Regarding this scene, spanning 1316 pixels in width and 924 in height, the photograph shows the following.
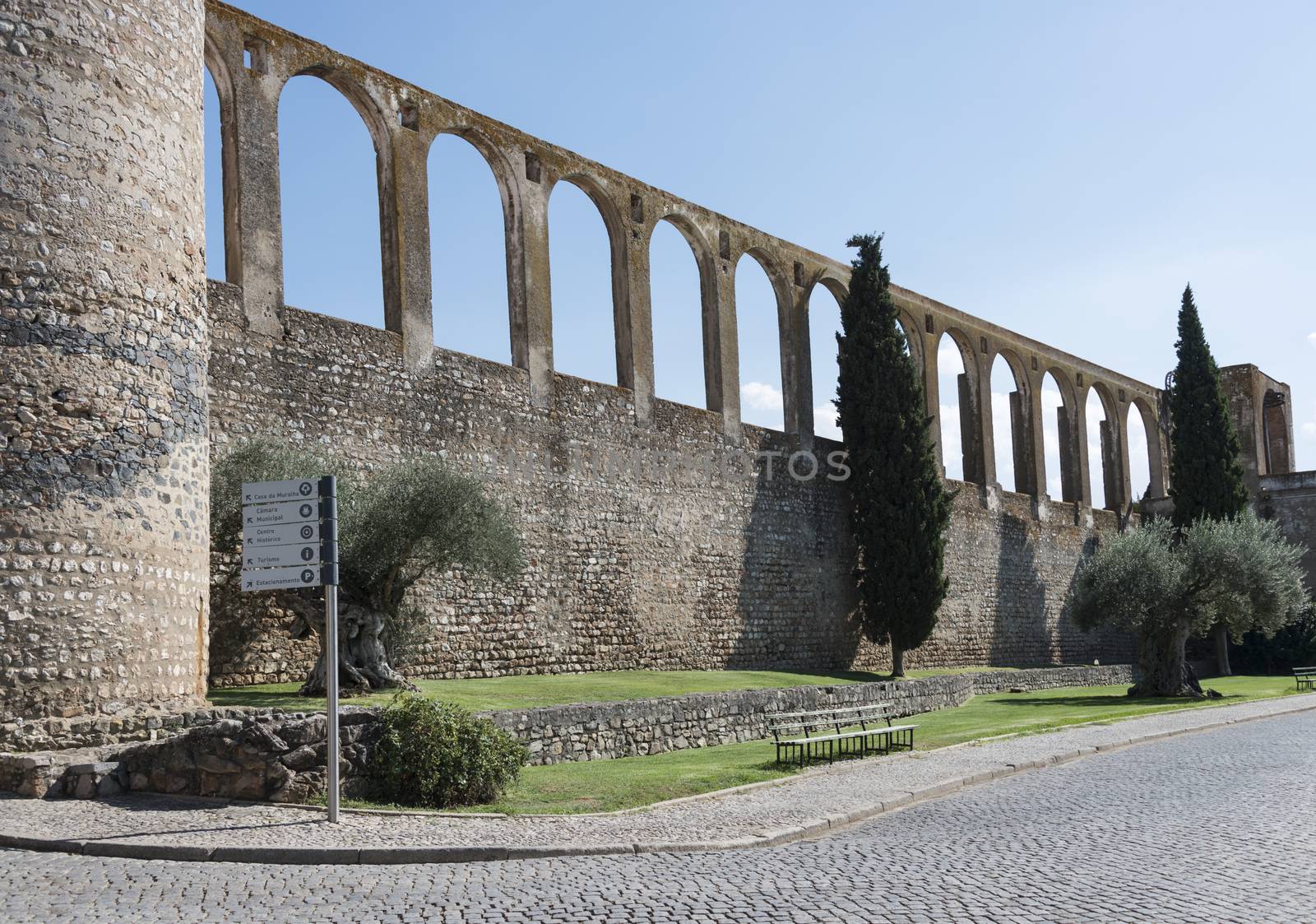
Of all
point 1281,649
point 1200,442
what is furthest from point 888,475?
point 1281,649

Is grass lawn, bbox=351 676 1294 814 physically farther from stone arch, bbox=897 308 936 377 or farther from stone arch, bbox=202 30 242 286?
stone arch, bbox=897 308 936 377

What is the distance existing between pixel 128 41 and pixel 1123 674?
27.5 meters

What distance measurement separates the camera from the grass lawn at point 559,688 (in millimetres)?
13141

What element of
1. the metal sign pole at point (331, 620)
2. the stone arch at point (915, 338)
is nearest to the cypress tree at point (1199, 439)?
the stone arch at point (915, 338)

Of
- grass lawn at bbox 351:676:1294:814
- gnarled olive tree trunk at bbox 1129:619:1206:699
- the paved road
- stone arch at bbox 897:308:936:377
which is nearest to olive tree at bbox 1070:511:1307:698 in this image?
gnarled olive tree trunk at bbox 1129:619:1206:699

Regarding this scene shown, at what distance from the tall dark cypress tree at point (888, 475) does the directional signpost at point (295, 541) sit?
18.6 m

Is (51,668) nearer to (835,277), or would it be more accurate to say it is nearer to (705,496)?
(705,496)

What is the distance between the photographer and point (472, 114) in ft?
64.3

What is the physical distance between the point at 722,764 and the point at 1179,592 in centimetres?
1554

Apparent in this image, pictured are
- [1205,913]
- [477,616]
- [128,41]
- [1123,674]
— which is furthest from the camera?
[1123,674]

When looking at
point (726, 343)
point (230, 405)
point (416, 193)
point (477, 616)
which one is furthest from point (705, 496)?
point (230, 405)

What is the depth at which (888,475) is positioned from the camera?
25.7 m

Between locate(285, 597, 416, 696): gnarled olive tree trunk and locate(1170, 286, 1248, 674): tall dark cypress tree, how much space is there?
25.7m

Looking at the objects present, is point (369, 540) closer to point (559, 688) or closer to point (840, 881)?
point (559, 688)
